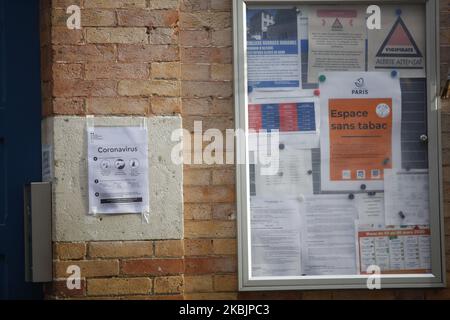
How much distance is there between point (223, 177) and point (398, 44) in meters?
1.19

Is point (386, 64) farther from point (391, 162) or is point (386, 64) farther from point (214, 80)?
point (214, 80)

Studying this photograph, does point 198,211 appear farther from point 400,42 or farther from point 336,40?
point 400,42

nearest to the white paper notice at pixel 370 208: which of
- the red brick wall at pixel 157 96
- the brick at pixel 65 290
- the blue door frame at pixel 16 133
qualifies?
the red brick wall at pixel 157 96

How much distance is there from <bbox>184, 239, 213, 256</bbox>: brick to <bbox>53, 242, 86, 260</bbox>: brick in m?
0.55

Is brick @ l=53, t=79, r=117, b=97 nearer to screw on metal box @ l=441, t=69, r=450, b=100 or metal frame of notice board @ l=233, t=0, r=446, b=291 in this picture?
metal frame of notice board @ l=233, t=0, r=446, b=291

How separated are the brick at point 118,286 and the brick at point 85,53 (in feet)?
3.71

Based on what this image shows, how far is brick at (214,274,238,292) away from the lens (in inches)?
150

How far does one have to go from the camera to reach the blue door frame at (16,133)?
390cm

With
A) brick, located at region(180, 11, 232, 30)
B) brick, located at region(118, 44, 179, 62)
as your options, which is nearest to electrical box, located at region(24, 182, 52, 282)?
brick, located at region(118, 44, 179, 62)

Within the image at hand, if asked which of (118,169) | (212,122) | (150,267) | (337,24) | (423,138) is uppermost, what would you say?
(337,24)

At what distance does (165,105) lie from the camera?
147 inches

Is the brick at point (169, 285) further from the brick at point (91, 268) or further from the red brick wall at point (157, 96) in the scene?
the brick at point (91, 268)

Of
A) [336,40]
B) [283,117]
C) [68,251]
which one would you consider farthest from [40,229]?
[336,40]

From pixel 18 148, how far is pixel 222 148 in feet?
3.63
